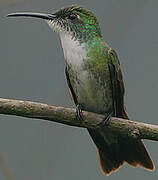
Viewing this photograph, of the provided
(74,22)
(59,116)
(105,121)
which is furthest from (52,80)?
(59,116)

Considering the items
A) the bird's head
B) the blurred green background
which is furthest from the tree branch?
the blurred green background

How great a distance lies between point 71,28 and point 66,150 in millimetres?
1425

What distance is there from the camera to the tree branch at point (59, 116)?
2.55 m

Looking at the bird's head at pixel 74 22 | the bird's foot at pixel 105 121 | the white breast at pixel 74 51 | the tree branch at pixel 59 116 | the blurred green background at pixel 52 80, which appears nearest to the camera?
the tree branch at pixel 59 116

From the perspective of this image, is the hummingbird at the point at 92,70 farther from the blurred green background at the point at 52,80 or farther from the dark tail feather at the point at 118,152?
the blurred green background at the point at 52,80

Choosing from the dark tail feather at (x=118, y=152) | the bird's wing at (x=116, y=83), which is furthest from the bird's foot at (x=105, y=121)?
the dark tail feather at (x=118, y=152)

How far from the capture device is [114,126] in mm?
2791

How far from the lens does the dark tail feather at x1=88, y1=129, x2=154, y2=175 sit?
10.5ft

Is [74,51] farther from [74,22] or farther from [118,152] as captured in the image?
[118,152]

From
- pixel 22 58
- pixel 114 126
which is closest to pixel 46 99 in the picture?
pixel 22 58

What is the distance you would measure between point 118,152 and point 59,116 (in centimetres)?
85

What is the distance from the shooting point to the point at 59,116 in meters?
2.65

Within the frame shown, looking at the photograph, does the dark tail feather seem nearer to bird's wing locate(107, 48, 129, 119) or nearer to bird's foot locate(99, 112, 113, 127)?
bird's wing locate(107, 48, 129, 119)

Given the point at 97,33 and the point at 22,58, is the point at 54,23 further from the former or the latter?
the point at 22,58
